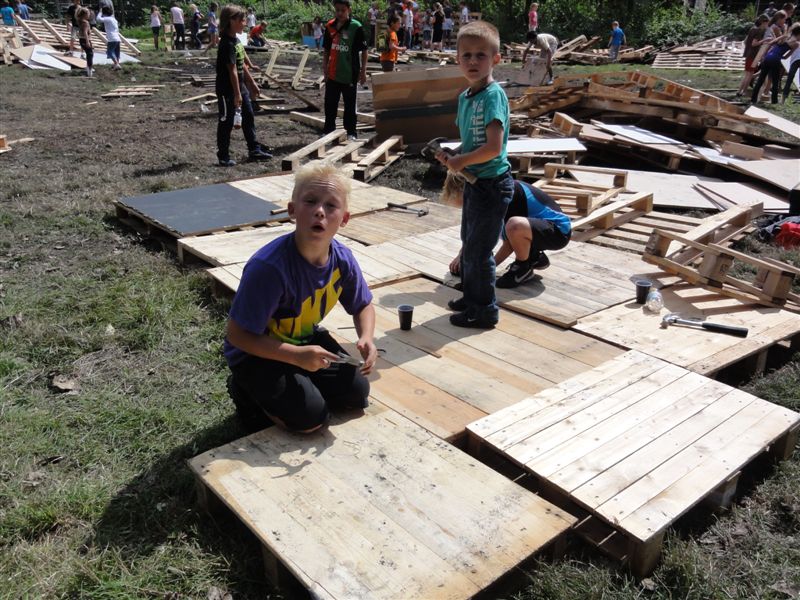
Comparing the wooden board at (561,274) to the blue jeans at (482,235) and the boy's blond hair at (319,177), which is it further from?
the boy's blond hair at (319,177)

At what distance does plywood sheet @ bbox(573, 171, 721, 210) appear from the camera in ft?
25.7

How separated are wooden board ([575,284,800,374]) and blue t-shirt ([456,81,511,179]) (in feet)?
3.92

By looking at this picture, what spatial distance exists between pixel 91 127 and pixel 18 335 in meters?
8.96

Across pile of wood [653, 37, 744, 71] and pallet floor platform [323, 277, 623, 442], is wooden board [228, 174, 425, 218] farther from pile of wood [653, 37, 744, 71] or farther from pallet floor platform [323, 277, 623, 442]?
pile of wood [653, 37, 744, 71]

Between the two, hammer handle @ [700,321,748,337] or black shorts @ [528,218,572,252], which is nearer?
hammer handle @ [700,321,748,337]

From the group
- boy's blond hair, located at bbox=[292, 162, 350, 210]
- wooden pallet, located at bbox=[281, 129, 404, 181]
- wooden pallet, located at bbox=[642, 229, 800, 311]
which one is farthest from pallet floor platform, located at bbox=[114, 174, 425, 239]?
boy's blond hair, located at bbox=[292, 162, 350, 210]

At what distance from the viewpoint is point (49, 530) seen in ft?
9.32

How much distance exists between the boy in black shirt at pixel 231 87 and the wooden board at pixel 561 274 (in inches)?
169

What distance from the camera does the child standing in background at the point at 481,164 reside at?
4043 millimetres

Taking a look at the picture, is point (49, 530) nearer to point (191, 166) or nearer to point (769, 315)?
point (769, 315)

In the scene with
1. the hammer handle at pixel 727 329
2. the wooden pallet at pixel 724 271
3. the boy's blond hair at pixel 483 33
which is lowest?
the hammer handle at pixel 727 329

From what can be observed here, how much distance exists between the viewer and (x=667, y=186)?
27.7 ft

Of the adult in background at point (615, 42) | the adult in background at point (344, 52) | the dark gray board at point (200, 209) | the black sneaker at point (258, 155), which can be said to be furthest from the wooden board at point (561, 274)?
the adult in background at point (615, 42)

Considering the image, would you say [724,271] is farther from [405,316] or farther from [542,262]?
[405,316]
